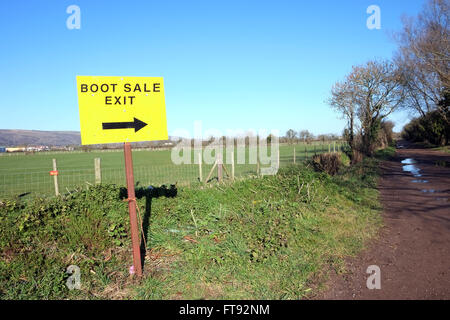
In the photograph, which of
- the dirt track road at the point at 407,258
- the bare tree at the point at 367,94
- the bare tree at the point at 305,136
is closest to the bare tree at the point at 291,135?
the bare tree at the point at 305,136

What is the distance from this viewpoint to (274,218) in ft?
20.5

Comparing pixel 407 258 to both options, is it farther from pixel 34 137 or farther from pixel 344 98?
pixel 34 137

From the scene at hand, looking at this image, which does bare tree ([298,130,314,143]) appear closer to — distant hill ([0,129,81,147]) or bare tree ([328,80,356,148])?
bare tree ([328,80,356,148])

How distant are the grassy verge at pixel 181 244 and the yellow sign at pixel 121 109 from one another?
181cm

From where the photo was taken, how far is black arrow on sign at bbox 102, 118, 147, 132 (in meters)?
4.16

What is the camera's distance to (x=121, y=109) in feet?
13.9

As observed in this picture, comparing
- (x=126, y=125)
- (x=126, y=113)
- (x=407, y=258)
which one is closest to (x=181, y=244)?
(x=126, y=125)

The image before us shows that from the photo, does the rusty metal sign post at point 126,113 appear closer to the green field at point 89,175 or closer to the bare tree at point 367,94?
the green field at point 89,175

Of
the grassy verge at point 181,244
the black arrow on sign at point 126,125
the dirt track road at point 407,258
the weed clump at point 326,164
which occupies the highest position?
the black arrow on sign at point 126,125

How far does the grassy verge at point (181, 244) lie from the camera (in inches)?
157

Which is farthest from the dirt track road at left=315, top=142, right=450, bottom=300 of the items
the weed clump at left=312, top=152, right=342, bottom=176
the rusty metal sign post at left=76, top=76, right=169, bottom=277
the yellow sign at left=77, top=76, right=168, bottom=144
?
the weed clump at left=312, top=152, right=342, bottom=176
